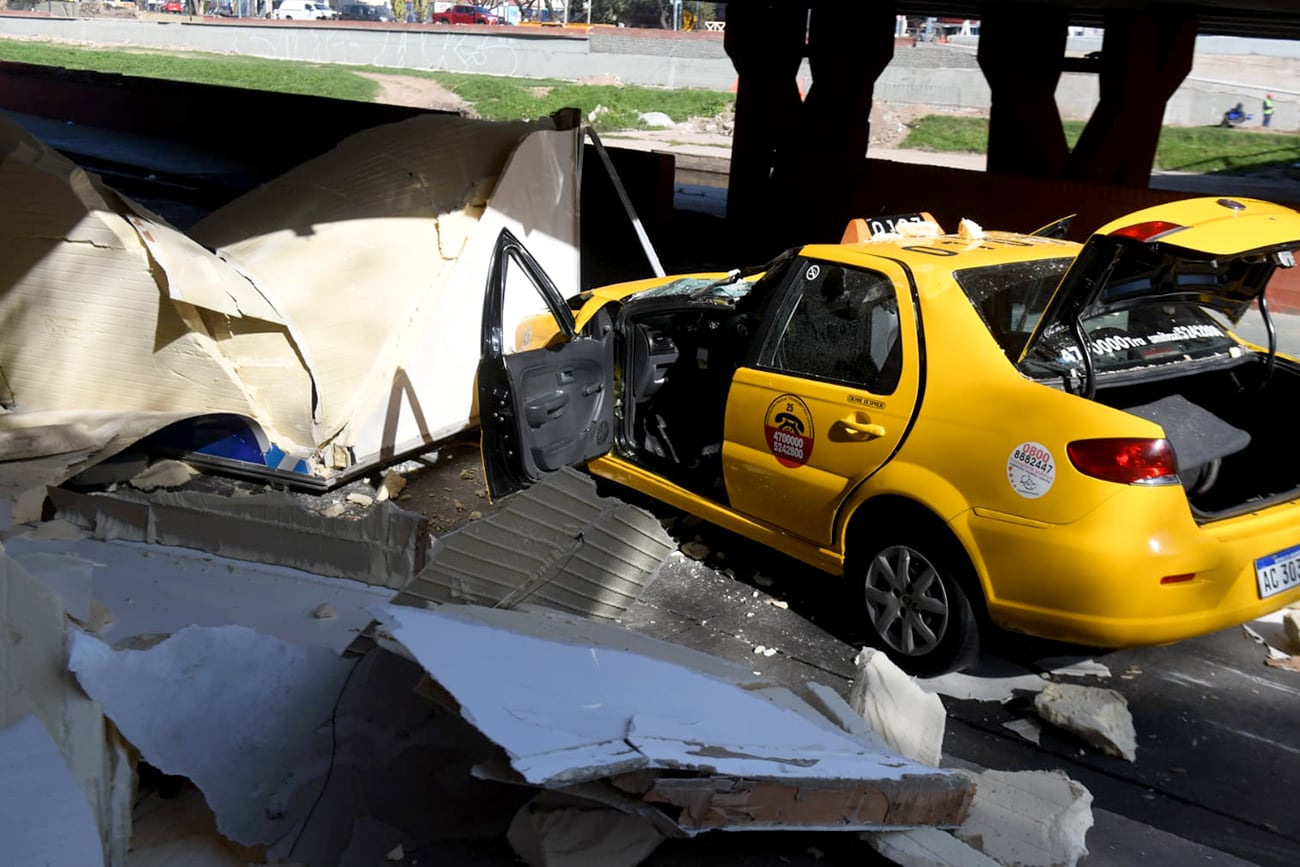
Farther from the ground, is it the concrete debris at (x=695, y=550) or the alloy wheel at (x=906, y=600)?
the alloy wheel at (x=906, y=600)

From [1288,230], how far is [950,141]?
32.4 m

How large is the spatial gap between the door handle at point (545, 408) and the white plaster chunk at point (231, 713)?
1931 mm

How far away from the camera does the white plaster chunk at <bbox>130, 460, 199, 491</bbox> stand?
5844 mm

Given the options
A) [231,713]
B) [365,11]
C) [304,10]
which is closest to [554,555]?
[231,713]

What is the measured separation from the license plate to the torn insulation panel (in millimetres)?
4422

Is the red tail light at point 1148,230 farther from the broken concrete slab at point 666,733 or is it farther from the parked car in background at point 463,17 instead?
the parked car in background at point 463,17

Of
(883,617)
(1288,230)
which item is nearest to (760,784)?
(883,617)

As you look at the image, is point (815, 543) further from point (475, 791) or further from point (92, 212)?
point (92, 212)

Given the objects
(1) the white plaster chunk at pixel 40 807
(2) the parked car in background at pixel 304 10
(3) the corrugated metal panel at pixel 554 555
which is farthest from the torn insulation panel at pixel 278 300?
(2) the parked car in background at pixel 304 10

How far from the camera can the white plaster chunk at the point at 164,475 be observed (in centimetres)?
584

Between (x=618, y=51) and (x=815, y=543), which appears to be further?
(x=618, y=51)

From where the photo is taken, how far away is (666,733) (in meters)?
2.66

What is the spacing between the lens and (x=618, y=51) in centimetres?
4700

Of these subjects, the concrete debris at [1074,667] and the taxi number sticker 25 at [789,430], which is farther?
the taxi number sticker 25 at [789,430]
